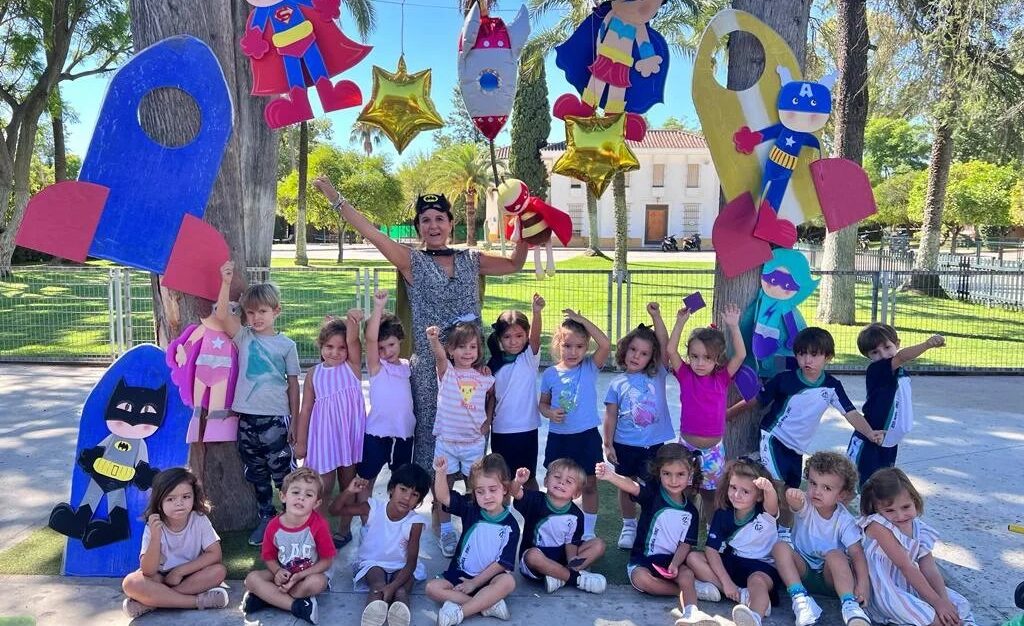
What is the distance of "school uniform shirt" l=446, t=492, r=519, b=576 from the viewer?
3.21 m

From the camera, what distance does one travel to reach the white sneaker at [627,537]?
12.3 ft

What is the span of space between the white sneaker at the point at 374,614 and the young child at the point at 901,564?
2.20 m

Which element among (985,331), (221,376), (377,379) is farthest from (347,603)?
(985,331)

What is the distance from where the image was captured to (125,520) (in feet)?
11.3

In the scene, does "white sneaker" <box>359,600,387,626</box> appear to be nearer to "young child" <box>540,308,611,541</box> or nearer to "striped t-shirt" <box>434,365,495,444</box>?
"striped t-shirt" <box>434,365,495,444</box>

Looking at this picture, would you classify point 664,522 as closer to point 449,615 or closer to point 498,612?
point 498,612

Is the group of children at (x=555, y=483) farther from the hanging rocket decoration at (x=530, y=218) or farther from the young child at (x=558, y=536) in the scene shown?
the hanging rocket decoration at (x=530, y=218)

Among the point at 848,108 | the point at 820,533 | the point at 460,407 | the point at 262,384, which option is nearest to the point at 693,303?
the point at 820,533

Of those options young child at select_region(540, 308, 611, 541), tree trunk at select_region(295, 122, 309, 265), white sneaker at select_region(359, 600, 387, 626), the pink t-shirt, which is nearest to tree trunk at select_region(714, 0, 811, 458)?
the pink t-shirt

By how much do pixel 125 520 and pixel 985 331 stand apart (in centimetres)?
1244

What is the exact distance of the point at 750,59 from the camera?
4047mm

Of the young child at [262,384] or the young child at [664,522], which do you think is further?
the young child at [262,384]

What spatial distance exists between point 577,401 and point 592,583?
38.3 inches

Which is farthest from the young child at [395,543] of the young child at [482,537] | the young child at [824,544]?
the young child at [824,544]
